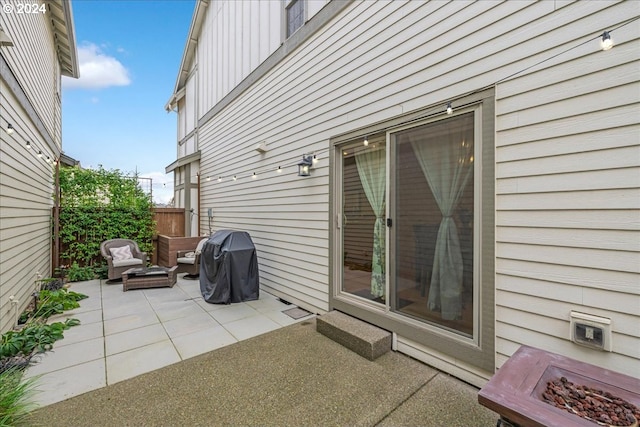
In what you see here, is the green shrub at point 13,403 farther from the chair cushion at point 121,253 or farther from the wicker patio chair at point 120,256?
the chair cushion at point 121,253

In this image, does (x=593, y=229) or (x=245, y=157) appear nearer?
(x=593, y=229)

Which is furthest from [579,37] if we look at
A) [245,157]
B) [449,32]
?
[245,157]

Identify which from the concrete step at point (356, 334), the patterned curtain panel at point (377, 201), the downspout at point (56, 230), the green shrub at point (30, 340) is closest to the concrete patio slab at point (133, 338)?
the green shrub at point (30, 340)

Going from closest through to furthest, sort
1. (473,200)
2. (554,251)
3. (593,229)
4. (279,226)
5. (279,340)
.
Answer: (593,229) → (554,251) → (473,200) → (279,340) → (279,226)

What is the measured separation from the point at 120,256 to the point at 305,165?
4.92 meters

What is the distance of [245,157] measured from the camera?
6.01 metres

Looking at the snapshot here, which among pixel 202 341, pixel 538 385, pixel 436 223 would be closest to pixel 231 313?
pixel 202 341

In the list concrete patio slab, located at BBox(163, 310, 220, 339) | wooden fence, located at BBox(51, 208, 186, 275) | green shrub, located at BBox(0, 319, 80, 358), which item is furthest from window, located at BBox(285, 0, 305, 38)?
wooden fence, located at BBox(51, 208, 186, 275)

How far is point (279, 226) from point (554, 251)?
3.71 meters

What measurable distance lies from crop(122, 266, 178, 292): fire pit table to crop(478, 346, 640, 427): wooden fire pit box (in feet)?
18.2

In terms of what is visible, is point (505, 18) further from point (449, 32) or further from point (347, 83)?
point (347, 83)

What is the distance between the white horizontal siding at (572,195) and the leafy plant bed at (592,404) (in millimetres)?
444

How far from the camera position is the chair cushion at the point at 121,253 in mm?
6113

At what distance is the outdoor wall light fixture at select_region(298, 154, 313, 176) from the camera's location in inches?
161
